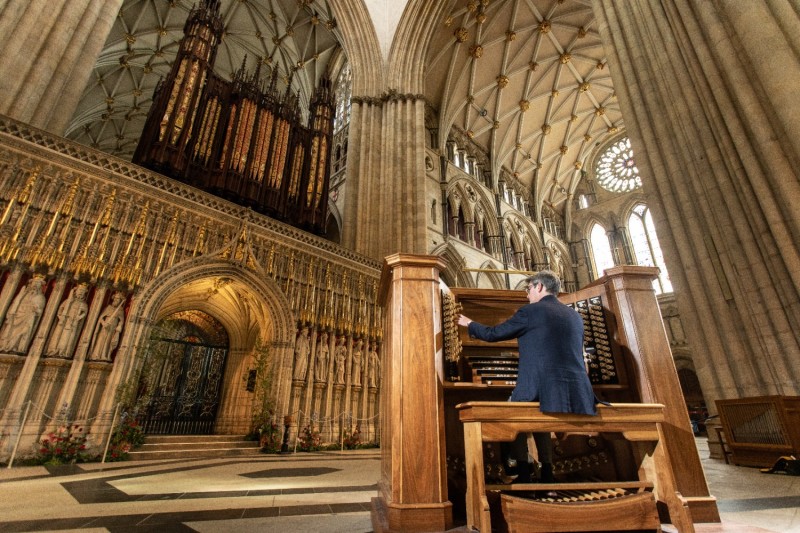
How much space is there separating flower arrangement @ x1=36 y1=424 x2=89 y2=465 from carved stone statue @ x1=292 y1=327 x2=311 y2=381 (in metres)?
3.26

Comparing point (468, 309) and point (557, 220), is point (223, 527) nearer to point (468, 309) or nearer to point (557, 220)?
point (468, 309)

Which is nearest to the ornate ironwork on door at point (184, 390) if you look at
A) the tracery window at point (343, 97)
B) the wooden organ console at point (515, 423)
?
the wooden organ console at point (515, 423)

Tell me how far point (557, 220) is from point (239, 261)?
2109 centimetres

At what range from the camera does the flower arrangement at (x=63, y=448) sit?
15.1ft

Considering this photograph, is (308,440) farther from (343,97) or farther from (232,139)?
(343,97)

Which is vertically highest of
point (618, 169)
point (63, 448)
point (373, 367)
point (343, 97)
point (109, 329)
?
point (343, 97)

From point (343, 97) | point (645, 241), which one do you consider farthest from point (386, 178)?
point (645, 241)

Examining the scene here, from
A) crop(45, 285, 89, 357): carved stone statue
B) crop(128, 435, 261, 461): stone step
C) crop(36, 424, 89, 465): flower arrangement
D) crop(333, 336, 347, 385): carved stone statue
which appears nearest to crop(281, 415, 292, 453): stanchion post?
crop(128, 435, 261, 461): stone step

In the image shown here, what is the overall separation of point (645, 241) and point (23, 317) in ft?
77.2

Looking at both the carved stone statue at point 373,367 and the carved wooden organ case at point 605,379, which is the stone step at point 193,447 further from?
the carved wooden organ case at point 605,379

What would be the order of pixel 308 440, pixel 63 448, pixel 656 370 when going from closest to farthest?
pixel 656 370
pixel 63 448
pixel 308 440

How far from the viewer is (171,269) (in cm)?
647

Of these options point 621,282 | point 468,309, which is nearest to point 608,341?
point 621,282

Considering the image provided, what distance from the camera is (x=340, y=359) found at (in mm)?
8062
